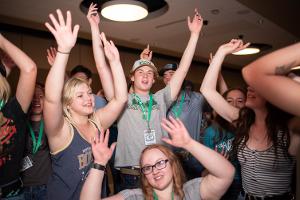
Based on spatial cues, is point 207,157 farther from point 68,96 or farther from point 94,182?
point 68,96

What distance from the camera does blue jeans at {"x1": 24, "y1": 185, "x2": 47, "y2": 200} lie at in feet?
6.98

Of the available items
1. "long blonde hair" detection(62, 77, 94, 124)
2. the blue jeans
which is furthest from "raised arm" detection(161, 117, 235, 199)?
the blue jeans

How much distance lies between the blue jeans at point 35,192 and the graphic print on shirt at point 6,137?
68 cm

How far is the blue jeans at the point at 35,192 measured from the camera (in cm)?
213

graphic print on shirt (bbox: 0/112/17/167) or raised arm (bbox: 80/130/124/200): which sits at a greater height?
graphic print on shirt (bbox: 0/112/17/167)

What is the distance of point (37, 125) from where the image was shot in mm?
2244

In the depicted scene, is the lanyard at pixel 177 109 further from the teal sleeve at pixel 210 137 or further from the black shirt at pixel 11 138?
the black shirt at pixel 11 138

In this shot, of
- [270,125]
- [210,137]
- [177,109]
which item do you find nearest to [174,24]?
[177,109]

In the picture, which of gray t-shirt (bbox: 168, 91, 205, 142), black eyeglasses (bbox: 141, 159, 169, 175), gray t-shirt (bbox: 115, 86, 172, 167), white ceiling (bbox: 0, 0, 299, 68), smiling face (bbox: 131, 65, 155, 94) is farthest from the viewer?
white ceiling (bbox: 0, 0, 299, 68)

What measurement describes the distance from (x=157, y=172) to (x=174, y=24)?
13.8ft

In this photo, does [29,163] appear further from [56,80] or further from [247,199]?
[247,199]

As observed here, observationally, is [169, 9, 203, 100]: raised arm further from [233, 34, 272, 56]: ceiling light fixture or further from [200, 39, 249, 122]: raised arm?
[233, 34, 272, 56]: ceiling light fixture

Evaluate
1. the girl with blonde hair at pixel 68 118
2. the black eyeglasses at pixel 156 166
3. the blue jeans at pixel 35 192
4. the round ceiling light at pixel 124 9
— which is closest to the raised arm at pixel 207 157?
the black eyeglasses at pixel 156 166

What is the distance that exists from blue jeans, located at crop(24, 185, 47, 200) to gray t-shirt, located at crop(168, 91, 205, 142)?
1.37 metres
